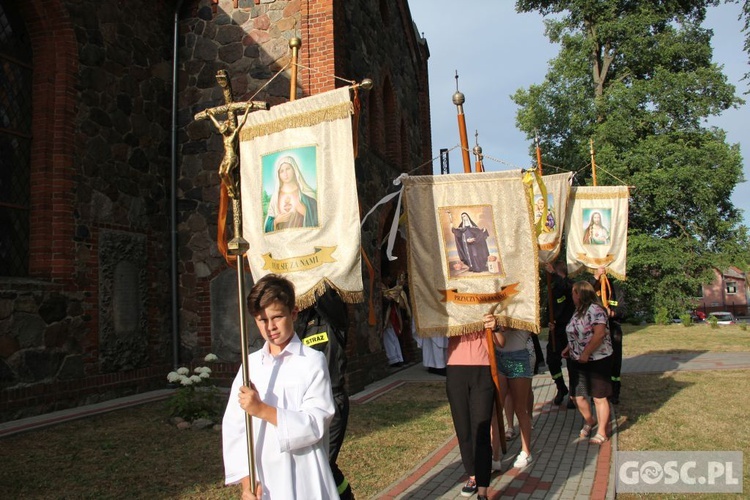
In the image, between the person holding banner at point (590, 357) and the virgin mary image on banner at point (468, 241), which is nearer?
the virgin mary image on banner at point (468, 241)

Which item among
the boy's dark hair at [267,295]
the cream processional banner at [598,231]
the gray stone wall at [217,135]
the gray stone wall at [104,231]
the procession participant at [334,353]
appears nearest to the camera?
the boy's dark hair at [267,295]

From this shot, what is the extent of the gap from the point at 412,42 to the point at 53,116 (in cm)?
1013

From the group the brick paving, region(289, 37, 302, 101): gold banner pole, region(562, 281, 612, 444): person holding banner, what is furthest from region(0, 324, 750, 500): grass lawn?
region(289, 37, 302, 101): gold banner pole

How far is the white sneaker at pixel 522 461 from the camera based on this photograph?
568cm

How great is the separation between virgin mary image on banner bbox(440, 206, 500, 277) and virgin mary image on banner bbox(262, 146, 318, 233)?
4.00 feet

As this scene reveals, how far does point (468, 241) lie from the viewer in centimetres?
542

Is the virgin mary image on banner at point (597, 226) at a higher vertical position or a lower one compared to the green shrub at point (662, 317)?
higher

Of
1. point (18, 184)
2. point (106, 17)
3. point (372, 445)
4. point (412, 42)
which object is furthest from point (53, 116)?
point (412, 42)

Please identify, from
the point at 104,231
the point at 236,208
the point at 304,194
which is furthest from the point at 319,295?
the point at 104,231

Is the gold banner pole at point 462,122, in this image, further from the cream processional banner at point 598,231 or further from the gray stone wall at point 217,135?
the cream processional banner at point 598,231

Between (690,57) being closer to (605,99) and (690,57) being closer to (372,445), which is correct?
(605,99)

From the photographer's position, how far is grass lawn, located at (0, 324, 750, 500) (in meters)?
5.22

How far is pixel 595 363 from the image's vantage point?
662cm

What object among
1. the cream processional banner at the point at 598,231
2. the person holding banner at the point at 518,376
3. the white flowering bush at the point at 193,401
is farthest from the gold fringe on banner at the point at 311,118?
the cream processional banner at the point at 598,231
